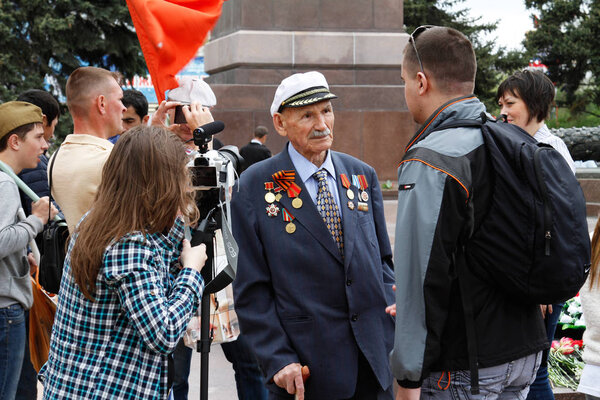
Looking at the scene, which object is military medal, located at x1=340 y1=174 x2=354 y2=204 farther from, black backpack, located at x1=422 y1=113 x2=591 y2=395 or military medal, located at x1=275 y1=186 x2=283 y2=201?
black backpack, located at x1=422 y1=113 x2=591 y2=395

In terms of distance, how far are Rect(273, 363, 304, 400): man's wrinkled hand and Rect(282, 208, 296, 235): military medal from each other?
558 millimetres

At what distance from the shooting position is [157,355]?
2.68 m

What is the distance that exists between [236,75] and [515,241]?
11.8 m

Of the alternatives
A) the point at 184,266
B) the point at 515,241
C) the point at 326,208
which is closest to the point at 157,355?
the point at 184,266

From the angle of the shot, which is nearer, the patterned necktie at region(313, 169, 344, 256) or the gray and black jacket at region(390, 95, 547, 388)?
the gray and black jacket at region(390, 95, 547, 388)


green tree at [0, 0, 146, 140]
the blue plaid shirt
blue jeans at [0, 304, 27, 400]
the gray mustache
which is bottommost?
blue jeans at [0, 304, 27, 400]

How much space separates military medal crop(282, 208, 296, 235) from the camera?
325 centimetres

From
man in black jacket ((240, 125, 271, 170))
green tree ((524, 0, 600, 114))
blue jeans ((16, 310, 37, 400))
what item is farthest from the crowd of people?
green tree ((524, 0, 600, 114))

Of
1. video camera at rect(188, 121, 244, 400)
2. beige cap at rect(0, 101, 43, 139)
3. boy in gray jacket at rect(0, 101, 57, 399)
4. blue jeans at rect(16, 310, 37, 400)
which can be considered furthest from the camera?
blue jeans at rect(16, 310, 37, 400)

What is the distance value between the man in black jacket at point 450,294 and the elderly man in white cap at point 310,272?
576 mm

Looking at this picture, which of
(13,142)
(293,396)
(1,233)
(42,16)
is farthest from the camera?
(42,16)

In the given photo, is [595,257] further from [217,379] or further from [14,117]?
[217,379]

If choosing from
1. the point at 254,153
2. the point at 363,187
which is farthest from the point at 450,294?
the point at 254,153

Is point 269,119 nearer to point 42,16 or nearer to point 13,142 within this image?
point 13,142
